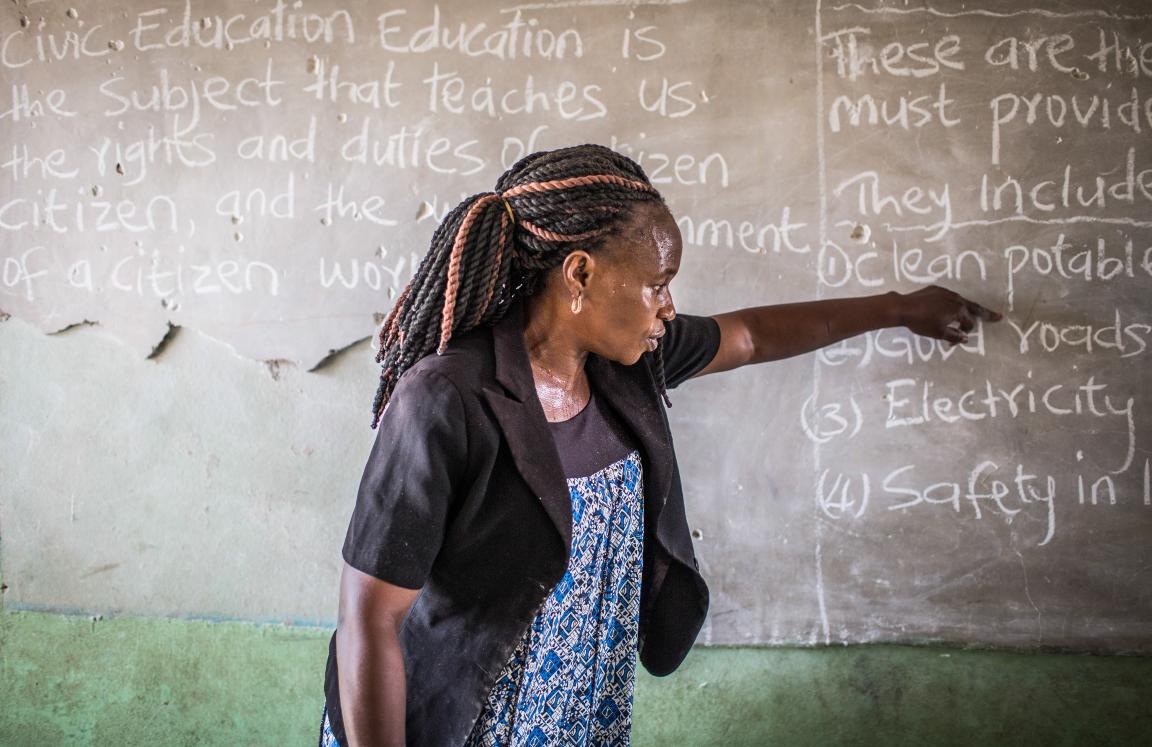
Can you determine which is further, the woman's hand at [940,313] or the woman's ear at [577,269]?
the woman's hand at [940,313]

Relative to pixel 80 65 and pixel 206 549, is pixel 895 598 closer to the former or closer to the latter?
pixel 206 549

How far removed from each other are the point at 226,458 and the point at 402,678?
122 cm

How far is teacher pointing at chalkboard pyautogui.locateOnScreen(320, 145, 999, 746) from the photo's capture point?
4.10ft

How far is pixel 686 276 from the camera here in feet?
6.90

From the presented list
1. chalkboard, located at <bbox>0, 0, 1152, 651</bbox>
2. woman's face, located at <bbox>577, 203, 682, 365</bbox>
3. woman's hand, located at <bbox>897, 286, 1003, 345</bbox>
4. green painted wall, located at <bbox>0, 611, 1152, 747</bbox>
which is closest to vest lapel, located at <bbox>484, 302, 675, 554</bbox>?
woman's face, located at <bbox>577, 203, 682, 365</bbox>

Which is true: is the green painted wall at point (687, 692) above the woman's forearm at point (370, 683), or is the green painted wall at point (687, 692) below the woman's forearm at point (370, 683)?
below

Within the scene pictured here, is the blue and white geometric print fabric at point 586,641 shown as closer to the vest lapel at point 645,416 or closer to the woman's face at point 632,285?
the vest lapel at point 645,416

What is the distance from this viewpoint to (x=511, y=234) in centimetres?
138

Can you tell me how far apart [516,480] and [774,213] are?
3.49 feet

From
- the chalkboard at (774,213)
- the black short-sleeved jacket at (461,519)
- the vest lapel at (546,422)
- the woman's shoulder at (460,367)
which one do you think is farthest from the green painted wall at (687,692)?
the woman's shoulder at (460,367)

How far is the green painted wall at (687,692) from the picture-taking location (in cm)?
208

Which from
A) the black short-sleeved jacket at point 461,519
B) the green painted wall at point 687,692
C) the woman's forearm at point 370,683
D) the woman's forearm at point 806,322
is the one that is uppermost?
the woman's forearm at point 806,322

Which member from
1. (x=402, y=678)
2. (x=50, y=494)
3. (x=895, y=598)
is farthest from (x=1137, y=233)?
(x=50, y=494)

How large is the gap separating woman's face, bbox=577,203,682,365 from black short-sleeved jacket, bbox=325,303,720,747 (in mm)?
135
